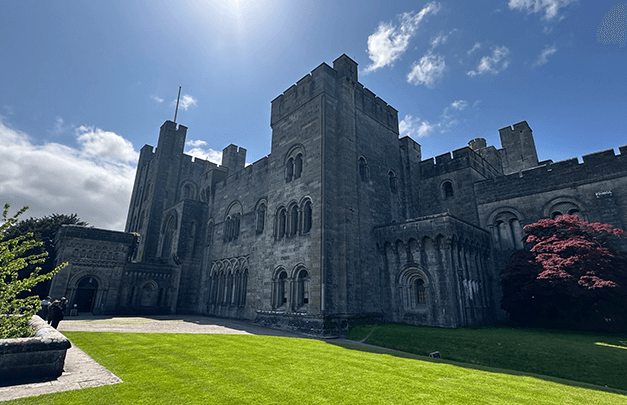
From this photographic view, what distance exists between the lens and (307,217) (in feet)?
63.8

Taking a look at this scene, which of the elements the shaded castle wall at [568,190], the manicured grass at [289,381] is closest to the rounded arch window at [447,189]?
A: the shaded castle wall at [568,190]

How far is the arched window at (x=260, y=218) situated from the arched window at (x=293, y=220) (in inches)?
187

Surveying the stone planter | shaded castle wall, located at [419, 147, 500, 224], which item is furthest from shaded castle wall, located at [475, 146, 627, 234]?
the stone planter

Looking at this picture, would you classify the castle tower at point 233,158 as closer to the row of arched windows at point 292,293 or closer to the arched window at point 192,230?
the arched window at point 192,230

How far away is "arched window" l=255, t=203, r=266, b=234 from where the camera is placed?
2448 cm

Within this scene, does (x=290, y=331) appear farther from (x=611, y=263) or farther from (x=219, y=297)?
(x=611, y=263)

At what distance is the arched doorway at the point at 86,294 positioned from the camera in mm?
24219

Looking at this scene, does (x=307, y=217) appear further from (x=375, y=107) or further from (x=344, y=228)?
(x=375, y=107)

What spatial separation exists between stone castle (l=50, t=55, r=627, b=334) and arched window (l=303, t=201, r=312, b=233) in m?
0.06

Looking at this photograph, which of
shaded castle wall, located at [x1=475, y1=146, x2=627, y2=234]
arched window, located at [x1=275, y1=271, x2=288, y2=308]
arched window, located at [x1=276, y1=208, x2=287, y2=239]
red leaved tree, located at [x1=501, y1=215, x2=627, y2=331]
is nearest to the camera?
red leaved tree, located at [x1=501, y1=215, x2=627, y2=331]

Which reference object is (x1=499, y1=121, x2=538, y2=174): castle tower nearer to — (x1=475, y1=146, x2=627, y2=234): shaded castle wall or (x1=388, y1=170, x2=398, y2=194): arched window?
(x1=475, y1=146, x2=627, y2=234): shaded castle wall

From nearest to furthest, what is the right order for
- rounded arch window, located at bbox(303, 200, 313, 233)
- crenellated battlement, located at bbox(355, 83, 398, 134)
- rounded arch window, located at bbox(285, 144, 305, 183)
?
rounded arch window, located at bbox(303, 200, 313, 233)
rounded arch window, located at bbox(285, 144, 305, 183)
crenellated battlement, located at bbox(355, 83, 398, 134)

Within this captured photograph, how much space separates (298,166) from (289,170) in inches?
39.6

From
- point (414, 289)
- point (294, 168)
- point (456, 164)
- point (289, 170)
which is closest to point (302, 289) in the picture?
point (414, 289)
